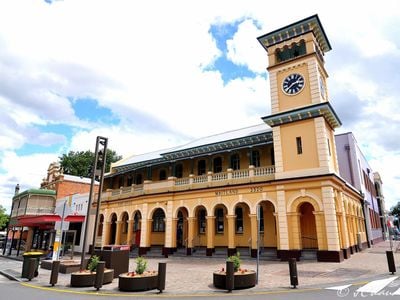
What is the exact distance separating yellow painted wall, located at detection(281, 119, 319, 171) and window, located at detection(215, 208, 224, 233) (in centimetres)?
757

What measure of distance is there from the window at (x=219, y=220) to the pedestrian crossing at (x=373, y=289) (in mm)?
14342

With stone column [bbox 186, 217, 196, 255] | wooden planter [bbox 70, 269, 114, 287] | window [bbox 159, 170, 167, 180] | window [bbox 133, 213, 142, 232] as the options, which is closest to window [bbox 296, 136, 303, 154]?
stone column [bbox 186, 217, 196, 255]

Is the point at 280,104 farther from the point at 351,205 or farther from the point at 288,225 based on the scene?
the point at 351,205

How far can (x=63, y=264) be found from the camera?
48.4 feet

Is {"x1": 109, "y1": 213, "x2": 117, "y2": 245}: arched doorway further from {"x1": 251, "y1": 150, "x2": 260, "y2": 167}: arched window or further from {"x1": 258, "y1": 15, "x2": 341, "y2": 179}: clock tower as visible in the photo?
{"x1": 258, "y1": 15, "x2": 341, "y2": 179}: clock tower

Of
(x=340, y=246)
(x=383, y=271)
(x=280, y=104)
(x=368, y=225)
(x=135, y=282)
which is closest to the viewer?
(x=135, y=282)

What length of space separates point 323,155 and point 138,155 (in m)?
24.7

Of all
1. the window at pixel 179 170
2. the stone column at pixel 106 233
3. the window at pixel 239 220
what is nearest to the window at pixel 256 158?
the window at pixel 239 220

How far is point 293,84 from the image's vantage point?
20266 mm

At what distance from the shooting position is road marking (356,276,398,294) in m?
8.41

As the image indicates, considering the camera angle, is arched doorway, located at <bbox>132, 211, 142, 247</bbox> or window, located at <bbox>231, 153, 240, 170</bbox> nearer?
window, located at <bbox>231, 153, 240, 170</bbox>

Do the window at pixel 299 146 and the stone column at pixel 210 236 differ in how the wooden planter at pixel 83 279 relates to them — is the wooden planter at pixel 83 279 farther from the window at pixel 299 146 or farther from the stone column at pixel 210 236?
the window at pixel 299 146

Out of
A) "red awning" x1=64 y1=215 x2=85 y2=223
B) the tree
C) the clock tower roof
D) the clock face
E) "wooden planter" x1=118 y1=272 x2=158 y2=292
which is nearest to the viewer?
"wooden planter" x1=118 y1=272 x2=158 y2=292

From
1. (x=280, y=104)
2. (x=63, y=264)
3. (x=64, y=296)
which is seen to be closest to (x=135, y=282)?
(x=64, y=296)
